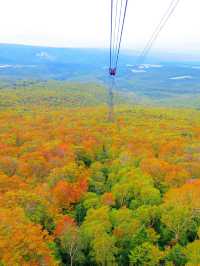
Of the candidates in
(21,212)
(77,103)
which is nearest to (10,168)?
(21,212)

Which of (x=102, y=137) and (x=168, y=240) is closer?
(x=168, y=240)

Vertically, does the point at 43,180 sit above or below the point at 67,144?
below

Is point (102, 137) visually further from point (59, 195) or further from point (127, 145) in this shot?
point (59, 195)

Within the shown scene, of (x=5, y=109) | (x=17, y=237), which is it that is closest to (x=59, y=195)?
(x=17, y=237)

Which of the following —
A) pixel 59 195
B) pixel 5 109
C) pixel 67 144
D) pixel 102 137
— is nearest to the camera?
pixel 59 195

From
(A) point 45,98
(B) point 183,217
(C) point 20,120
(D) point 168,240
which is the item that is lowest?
(D) point 168,240

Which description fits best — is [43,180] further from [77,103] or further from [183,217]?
[77,103]

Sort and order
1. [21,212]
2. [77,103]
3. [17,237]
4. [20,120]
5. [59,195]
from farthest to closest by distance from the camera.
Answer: [77,103] → [20,120] → [59,195] → [21,212] → [17,237]
